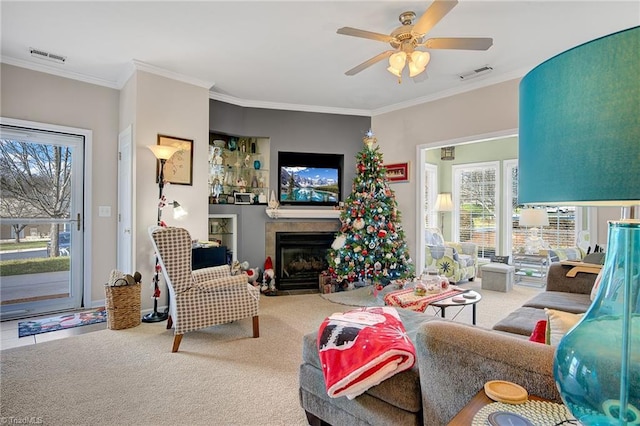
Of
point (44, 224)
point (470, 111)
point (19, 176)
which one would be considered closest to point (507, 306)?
point (470, 111)

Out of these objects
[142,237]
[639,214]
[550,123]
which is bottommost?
[142,237]

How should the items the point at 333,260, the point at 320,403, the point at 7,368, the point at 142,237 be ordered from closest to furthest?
1. the point at 320,403
2. the point at 7,368
3. the point at 142,237
4. the point at 333,260

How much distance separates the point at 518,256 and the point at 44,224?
283 inches

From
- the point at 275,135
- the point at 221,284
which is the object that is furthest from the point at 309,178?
the point at 221,284

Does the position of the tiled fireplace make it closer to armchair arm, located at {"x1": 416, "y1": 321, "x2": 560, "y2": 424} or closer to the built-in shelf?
the built-in shelf

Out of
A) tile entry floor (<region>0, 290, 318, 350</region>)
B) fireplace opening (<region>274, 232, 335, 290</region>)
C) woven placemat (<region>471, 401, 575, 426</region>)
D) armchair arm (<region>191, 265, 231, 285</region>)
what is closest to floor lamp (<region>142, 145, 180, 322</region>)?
tile entry floor (<region>0, 290, 318, 350</region>)

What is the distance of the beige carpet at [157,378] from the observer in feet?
6.34

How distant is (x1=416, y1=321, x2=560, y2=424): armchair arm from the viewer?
1031 mm

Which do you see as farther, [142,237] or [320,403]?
[142,237]

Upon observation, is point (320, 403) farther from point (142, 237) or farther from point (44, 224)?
point (44, 224)

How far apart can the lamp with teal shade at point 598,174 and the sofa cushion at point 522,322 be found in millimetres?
1655

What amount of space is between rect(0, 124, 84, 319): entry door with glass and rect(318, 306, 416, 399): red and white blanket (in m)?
3.79

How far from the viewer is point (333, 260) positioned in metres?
4.61

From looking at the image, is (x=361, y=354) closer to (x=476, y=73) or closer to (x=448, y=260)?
(x=476, y=73)
